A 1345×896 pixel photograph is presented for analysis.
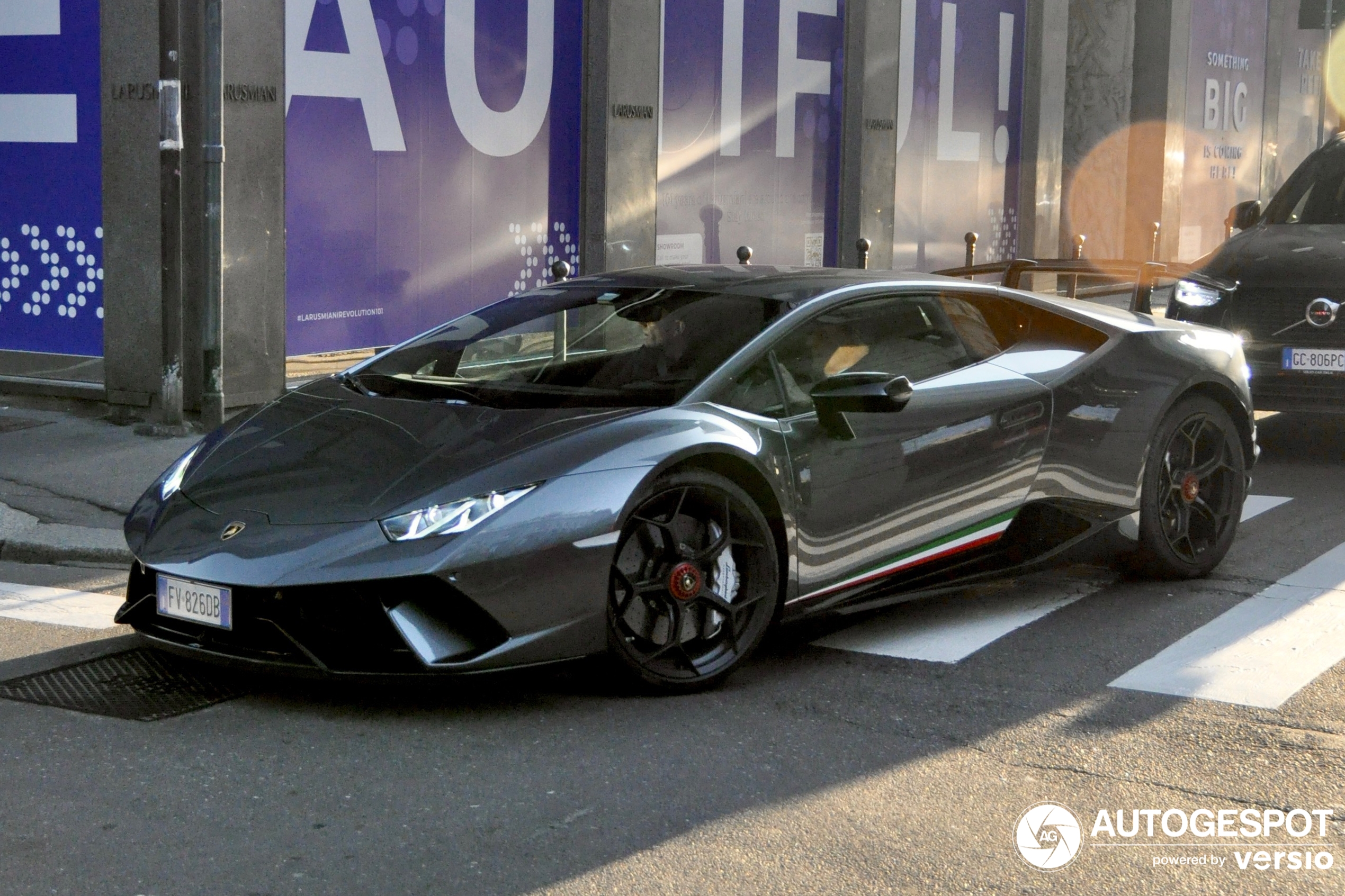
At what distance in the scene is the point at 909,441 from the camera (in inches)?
228

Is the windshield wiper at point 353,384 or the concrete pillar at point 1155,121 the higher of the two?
the concrete pillar at point 1155,121

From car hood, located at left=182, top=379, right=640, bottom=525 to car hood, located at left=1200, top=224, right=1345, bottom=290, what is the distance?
19.0ft

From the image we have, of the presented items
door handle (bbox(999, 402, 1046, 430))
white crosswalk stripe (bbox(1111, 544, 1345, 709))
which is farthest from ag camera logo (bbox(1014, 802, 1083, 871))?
door handle (bbox(999, 402, 1046, 430))

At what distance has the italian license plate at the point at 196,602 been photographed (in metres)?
4.85

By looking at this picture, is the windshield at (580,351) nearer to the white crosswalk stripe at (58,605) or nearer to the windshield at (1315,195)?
the white crosswalk stripe at (58,605)

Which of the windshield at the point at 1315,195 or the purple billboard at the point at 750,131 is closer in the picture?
the windshield at the point at 1315,195

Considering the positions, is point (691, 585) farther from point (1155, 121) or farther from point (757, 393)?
point (1155, 121)

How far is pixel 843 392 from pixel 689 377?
0.49 metres

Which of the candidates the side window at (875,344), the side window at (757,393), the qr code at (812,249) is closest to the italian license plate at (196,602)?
the side window at (757,393)

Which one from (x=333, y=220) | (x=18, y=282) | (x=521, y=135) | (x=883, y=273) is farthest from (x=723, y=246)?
(x=883, y=273)

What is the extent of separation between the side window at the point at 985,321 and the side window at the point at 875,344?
0.02m

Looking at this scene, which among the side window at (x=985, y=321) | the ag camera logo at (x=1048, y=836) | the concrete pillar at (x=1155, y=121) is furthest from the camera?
the concrete pillar at (x=1155, y=121)

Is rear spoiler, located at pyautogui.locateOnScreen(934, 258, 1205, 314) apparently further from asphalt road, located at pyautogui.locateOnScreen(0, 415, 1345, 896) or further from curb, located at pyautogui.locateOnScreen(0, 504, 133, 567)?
curb, located at pyautogui.locateOnScreen(0, 504, 133, 567)

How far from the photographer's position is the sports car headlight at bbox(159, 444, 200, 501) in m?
5.43
